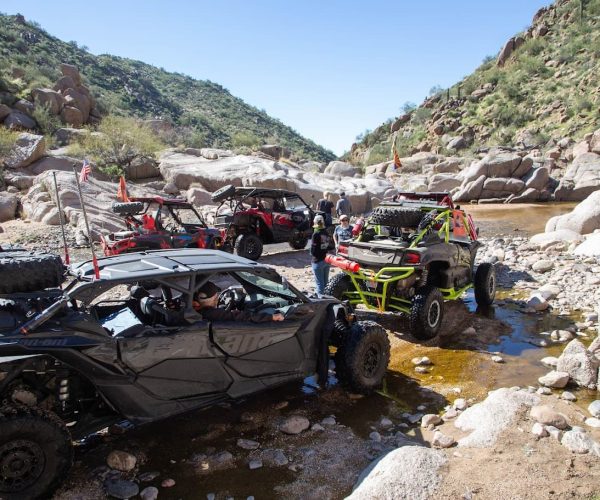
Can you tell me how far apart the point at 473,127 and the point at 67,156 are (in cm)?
3953

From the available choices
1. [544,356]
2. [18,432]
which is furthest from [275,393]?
[544,356]

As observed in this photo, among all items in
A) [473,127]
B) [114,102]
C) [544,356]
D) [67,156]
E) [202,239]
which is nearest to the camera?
[544,356]

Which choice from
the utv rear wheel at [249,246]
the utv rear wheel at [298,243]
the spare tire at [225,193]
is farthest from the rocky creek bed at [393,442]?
the spare tire at [225,193]

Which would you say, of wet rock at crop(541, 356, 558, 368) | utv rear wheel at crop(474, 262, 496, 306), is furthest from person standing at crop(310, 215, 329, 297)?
wet rock at crop(541, 356, 558, 368)

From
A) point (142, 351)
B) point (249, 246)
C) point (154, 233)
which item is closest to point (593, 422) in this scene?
point (142, 351)

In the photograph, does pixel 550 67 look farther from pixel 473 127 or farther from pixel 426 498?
pixel 426 498

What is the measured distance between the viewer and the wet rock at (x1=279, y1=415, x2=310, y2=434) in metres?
4.49

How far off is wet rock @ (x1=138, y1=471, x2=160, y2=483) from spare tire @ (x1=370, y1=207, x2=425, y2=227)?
542 centimetres

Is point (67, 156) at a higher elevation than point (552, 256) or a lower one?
higher

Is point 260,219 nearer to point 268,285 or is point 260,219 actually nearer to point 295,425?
point 268,285

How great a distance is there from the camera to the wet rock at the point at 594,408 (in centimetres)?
470

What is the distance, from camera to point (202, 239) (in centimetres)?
1139

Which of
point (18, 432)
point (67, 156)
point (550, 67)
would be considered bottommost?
point (18, 432)

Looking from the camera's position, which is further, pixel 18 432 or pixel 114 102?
pixel 114 102
